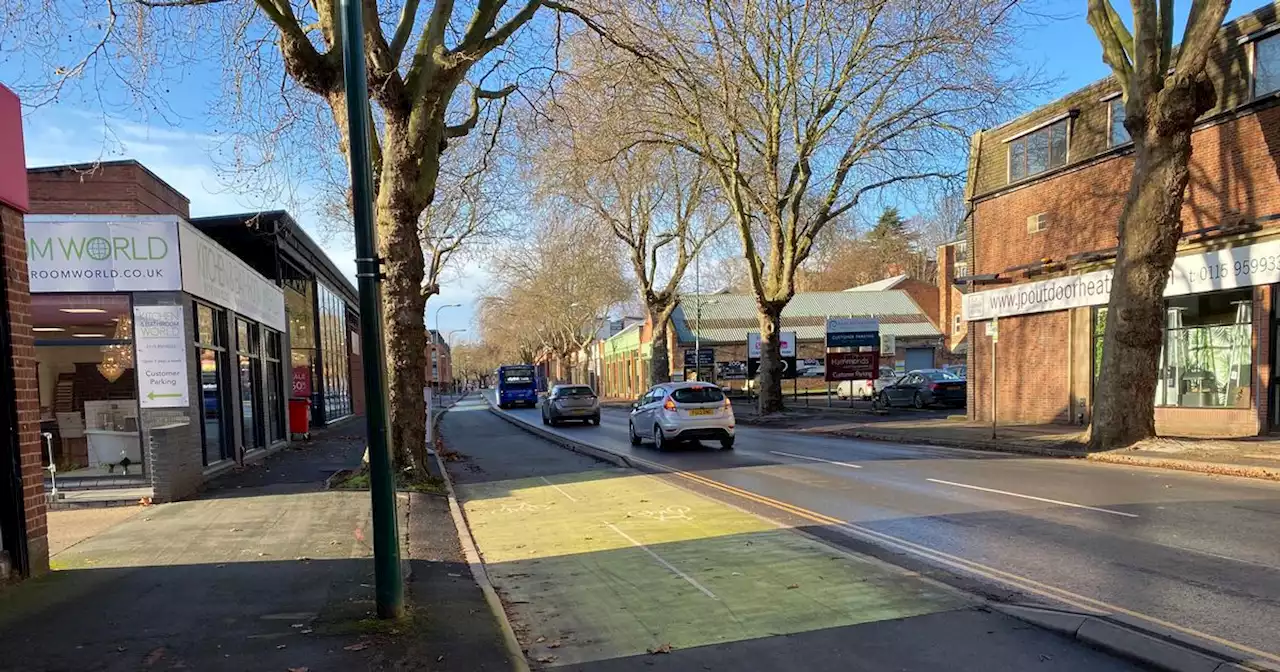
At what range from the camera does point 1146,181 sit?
12.8m

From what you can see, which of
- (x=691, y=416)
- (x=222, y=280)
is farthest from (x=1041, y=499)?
(x=222, y=280)

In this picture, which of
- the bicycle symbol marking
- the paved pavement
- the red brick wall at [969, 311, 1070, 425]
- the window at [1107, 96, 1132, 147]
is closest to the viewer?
the paved pavement

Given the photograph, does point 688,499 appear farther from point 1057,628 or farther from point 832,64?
point 832,64

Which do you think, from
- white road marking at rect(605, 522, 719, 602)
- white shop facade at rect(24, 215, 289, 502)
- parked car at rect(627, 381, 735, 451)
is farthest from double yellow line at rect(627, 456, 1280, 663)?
white shop facade at rect(24, 215, 289, 502)

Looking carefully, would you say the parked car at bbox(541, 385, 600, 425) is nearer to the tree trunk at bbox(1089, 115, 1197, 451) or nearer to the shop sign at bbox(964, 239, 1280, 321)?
the shop sign at bbox(964, 239, 1280, 321)

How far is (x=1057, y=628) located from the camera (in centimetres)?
455

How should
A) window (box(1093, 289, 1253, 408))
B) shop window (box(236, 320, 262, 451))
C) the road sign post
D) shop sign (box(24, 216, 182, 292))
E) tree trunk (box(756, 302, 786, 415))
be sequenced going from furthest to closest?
tree trunk (box(756, 302, 786, 415)) → window (box(1093, 289, 1253, 408)) → shop window (box(236, 320, 262, 451)) → shop sign (box(24, 216, 182, 292)) → the road sign post

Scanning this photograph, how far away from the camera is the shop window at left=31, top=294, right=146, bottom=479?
10953mm

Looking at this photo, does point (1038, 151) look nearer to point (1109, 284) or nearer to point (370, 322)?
point (1109, 284)

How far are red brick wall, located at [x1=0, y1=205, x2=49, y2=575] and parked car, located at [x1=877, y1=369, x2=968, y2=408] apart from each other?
26448 mm

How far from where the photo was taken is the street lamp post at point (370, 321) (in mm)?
4574

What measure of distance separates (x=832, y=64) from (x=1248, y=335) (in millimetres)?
12521

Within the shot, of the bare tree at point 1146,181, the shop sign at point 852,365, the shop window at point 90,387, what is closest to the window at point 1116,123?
the bare tree at point 1146,181

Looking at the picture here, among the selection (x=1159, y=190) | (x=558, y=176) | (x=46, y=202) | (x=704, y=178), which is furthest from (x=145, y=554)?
(x=704, y=178)
